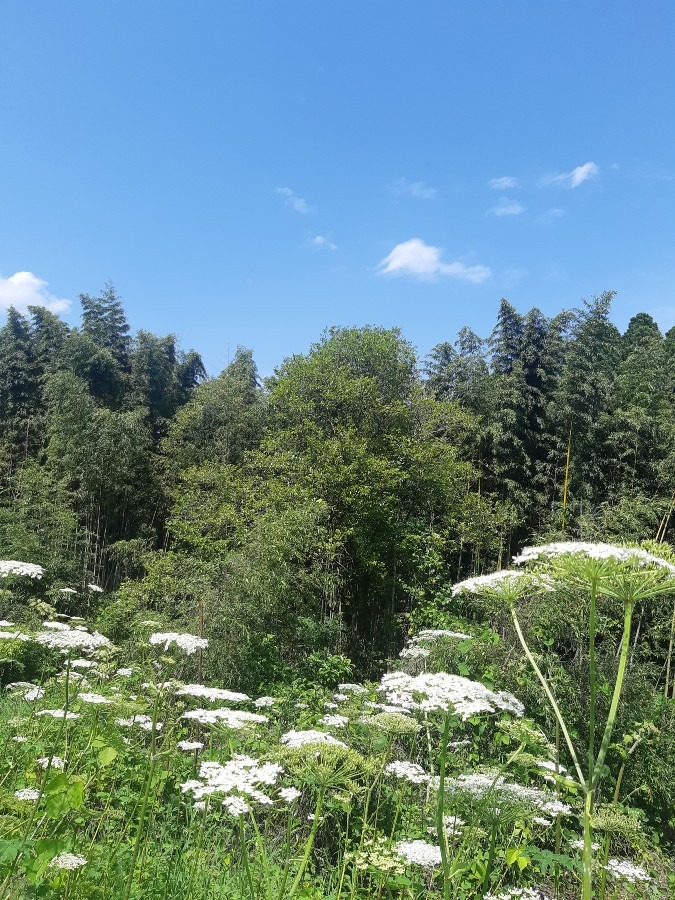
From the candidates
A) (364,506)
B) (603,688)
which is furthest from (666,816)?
(364,506)

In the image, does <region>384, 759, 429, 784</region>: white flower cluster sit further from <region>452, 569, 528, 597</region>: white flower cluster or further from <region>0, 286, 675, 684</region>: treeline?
<region>0, 286, 675, 684</region>: treeline

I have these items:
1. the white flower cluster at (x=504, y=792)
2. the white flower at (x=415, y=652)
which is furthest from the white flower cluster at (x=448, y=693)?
the white flower at (x=415, y=652)

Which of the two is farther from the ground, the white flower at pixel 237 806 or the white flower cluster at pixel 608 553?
the white flower cluster at pixel 608 553

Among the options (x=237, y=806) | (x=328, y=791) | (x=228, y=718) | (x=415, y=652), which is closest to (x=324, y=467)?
(x=415, y=652)

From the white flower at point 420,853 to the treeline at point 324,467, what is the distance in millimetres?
7309

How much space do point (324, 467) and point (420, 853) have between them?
11758 millimetres

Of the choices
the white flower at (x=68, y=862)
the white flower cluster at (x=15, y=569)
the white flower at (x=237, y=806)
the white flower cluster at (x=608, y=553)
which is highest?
the white flower cluster at (x=608, y=553)

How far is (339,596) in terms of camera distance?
45.3 feet

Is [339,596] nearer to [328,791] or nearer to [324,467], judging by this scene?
[324,467]

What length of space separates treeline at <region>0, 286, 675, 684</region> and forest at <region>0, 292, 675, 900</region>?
0.29 feet

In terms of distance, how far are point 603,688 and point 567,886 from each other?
1.69m

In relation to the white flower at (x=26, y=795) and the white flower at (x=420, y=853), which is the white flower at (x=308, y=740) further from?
the white flower at (x=26, y=795)

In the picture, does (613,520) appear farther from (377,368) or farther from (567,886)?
(567,886)

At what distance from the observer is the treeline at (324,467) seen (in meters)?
11.6
